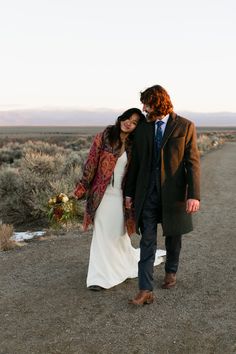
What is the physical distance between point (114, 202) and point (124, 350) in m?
1.92

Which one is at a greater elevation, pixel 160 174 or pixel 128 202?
pixel 160 174

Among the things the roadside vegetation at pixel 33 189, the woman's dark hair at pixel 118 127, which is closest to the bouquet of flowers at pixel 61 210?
the roadside vegetation at pixel 33 189

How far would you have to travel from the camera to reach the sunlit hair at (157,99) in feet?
17.2

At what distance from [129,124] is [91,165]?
0.70m

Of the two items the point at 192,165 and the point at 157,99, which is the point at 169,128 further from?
the point at 192,165

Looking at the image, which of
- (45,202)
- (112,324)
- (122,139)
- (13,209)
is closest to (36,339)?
(112,324)

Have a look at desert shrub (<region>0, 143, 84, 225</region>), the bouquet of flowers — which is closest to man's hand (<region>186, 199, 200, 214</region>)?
the bouquet of flowers

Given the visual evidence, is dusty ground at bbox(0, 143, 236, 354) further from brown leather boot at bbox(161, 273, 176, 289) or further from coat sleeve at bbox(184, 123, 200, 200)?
coat sleeve at bbox(184, 123, 200, 200)

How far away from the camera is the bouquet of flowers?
10227mm

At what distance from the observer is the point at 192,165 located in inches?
213

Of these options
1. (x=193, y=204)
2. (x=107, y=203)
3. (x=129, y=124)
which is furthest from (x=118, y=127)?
(x=193, y=204)

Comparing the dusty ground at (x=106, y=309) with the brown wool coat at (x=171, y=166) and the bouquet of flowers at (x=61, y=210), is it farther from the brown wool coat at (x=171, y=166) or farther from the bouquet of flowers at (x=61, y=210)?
the bouquet of flowers at (x=61, y=210)

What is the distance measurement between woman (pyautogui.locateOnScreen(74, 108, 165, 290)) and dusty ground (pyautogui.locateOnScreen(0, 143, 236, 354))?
0.23m

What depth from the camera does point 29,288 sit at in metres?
6.27
